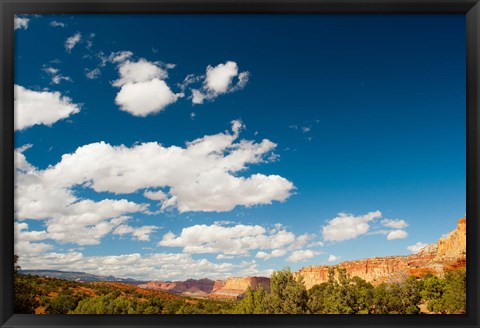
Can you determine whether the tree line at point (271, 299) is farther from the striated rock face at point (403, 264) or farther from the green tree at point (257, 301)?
the striated rock face at point (403, 264)

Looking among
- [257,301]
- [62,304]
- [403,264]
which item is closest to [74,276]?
[62,304]

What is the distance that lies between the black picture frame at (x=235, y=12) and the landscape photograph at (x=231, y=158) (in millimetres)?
58

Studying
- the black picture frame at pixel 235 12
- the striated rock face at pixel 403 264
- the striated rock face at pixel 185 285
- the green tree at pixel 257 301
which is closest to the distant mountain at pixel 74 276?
the striated rock face at pixel 185 285

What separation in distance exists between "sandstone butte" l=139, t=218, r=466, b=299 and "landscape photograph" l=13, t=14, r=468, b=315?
40mm

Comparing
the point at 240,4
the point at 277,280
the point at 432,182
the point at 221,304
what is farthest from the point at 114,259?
the point at 432,182

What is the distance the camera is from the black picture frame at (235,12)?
187 centimetres

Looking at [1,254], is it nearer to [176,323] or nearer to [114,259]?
[176,323]

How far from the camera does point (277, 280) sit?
11.6 ft

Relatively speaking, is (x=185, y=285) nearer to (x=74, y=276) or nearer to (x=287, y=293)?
(x=74, y=276)

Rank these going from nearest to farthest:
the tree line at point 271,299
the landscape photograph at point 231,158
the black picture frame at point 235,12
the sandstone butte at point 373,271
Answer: the black picture frame at point 235,12
the tree line at point 271,299
the landscape photograph at point 231,158
the sandstone butte at point 373,271

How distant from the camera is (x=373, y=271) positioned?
634 cm

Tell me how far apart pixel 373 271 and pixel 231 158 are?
146 inches

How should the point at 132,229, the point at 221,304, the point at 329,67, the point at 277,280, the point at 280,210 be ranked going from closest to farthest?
the point at 221,304, the point at 277,280, the point at 329,67, the point at 132,229, the point at 280,210

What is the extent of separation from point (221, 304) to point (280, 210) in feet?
9.14
